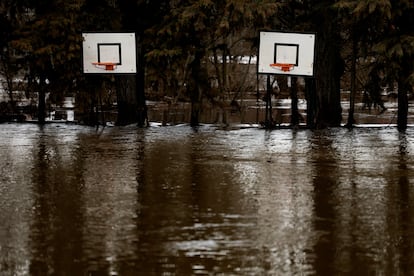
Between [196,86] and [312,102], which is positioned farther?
[196,86]

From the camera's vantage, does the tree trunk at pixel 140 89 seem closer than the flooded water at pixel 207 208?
No

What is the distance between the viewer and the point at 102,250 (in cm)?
Result: 691

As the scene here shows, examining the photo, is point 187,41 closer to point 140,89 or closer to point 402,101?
point 140,89

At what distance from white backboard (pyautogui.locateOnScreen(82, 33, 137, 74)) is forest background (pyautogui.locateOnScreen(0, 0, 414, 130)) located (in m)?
0.37

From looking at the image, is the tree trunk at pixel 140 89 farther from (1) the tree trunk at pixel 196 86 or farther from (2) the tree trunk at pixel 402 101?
(2) the tree trunk at pixel 402 101

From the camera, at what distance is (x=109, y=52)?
1839cm

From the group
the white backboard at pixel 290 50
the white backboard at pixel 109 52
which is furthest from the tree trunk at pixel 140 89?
the white backboard at pixel 290 50

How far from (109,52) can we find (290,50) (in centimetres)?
415

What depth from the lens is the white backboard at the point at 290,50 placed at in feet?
58.0

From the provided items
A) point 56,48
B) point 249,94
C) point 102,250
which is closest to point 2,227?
point 102,250

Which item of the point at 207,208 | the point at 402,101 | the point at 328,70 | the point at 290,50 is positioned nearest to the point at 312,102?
the point at 328,70

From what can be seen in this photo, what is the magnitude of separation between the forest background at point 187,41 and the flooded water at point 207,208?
3682 millimetres

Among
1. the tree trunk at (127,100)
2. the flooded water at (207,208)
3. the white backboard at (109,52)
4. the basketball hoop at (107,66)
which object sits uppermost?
the white backboard at (109,52)

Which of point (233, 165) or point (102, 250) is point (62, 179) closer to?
point (233, 165)
